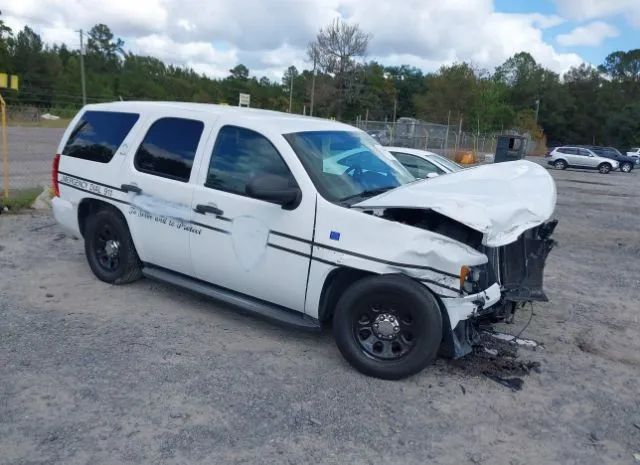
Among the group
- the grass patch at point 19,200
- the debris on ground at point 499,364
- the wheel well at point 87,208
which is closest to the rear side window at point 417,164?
the debris on ground at point 499,364

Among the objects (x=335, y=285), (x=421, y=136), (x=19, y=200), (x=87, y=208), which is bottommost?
(x=19, y=200)

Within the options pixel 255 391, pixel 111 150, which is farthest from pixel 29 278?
pixel 255 391

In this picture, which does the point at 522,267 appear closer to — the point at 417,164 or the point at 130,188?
the point at 130,188

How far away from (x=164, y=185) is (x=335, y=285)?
1.85m

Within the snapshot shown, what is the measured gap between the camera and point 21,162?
16.8 m

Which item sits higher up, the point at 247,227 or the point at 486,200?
the point at 486,200

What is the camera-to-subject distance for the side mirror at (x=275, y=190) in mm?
4055

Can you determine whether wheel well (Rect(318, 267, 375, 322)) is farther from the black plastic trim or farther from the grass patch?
the grass patch

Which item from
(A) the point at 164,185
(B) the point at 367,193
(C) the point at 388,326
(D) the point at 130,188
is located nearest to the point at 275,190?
(B) the point at 367,193

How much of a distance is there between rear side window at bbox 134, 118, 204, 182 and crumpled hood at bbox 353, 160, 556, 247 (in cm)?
173

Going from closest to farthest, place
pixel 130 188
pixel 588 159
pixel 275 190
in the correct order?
pixel 275 190 < pixel 130 188 < pixel 588 159

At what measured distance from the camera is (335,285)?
427 centimetres

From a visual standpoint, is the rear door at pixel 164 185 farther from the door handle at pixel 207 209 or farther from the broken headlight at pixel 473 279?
the broken headlight at pixel 473 279

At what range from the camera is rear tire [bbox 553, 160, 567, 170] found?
3709 cm
